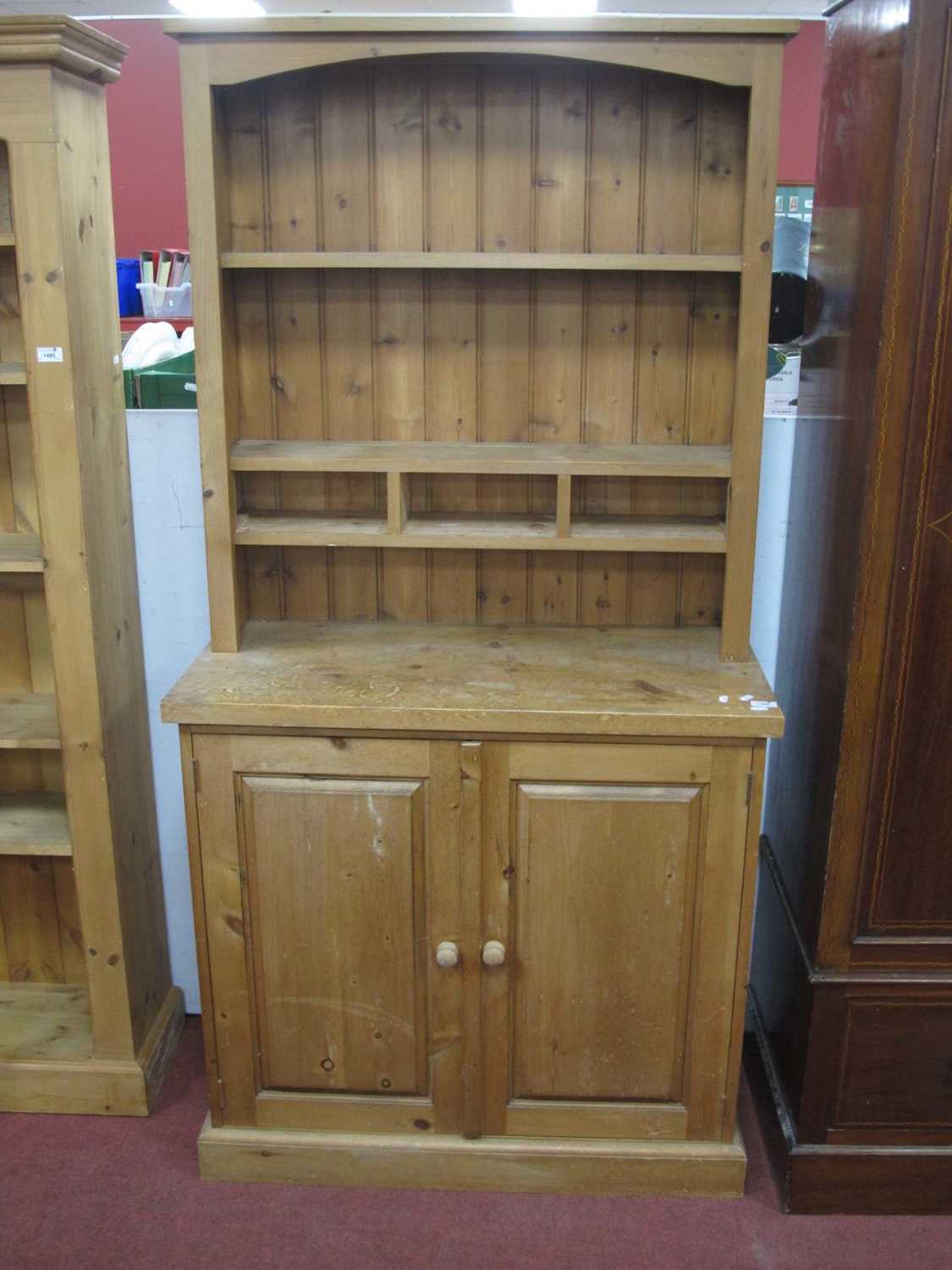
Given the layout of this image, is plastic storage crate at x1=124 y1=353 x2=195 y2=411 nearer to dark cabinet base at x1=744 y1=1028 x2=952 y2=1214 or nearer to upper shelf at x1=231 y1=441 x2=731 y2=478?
upper shelf at x1=231 y1=441 x2=731 y2=478

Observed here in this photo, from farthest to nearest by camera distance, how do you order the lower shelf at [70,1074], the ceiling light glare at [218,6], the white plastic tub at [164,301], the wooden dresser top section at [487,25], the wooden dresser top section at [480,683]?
the ceiling light glare at [218,6] → the white plastic tub at [164,301] → the lower shelf at [70,1074] → the wooden dresser top section at [480,683] → the wooden dresser top section at [487,25]

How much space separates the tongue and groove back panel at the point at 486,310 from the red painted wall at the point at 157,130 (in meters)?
5.98

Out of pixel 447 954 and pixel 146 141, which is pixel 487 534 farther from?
pixel 146 141

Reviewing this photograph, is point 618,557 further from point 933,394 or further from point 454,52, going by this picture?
point 454,52

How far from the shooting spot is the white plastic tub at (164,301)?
17.4ft

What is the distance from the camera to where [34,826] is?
248cm

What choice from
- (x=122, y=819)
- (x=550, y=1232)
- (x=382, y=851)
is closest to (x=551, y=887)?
(x=382, y=851)

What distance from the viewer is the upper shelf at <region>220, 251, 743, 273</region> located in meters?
2.03

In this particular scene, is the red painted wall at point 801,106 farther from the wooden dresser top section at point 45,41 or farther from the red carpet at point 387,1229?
the red carpet at point 387,1229

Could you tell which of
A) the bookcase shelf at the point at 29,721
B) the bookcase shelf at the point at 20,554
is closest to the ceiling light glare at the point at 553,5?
the bookcase shelf at the point at 20,554

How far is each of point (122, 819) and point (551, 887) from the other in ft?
3.18

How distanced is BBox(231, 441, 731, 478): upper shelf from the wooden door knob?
896mm

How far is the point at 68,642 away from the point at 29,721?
28cm

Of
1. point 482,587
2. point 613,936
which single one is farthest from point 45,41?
point 613,936
